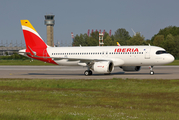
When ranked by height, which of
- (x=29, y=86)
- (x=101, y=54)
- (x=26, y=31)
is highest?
(x=26, y=31)

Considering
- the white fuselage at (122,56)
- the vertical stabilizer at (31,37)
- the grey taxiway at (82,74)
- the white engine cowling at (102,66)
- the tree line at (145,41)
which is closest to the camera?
the grey taxiway at (82,74)

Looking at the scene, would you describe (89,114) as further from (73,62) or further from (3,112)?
(73,62)

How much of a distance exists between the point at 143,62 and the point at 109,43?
99579 millimetres

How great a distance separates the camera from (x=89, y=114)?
11102 millimetres

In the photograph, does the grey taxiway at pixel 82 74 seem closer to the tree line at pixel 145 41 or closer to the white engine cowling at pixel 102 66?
the white engine cowling at pixel 102 66

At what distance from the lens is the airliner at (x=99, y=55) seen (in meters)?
34.1

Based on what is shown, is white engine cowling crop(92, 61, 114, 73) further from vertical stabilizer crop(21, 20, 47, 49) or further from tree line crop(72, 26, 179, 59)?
tree line crop(72, 26, 179, 59)

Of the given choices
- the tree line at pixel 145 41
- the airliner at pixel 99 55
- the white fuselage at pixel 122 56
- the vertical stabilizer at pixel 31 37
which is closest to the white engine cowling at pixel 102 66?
the airliner at pixel 99 55

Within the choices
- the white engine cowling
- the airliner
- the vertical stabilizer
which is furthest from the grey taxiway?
the vertical stabilizer

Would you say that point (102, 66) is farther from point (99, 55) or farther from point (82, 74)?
point (82, 74)

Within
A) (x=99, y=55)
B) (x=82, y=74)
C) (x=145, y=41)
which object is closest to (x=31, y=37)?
(x=82, y=74)

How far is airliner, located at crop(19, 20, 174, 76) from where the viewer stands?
34131 millimetres

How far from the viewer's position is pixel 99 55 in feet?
119

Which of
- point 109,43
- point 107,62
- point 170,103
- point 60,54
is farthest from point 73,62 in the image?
point 109,43
